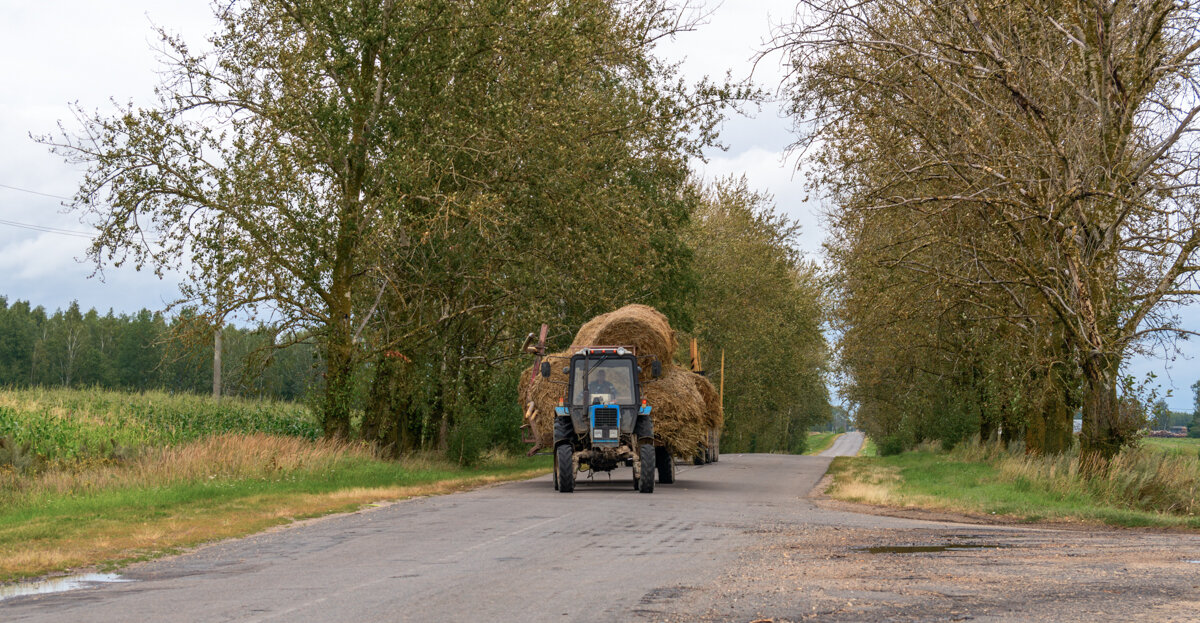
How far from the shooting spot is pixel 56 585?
9.63m

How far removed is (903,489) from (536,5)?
560 inches

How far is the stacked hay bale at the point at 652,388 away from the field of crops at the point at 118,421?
736 centimetres

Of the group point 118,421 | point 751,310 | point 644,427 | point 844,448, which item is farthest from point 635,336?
point 844,448

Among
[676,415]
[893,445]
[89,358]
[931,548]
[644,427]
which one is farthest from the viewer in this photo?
[89,358]

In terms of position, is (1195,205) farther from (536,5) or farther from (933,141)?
(536,5)

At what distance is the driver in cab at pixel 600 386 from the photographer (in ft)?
71.2

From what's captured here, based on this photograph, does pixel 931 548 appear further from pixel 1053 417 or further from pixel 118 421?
pixel 118 421

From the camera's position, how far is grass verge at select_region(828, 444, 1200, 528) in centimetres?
1697

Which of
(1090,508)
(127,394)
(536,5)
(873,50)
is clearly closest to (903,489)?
(1090,508)

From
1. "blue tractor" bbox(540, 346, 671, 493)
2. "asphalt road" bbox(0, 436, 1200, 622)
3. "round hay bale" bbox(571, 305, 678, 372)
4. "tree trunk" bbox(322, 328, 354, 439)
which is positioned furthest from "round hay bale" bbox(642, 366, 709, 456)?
"tree trunk" bbox(322, 328, 354, 439)

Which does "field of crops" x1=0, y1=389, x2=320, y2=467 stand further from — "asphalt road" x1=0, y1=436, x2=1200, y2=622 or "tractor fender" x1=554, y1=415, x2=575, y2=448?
"tractor fender" x1=554, y1=415, x2=575, y2=448

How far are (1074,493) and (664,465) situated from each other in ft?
28.4

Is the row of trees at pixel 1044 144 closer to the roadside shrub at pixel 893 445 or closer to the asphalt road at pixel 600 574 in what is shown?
the asphalt road at pixel 600 574

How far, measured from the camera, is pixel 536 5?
25.6 metres
